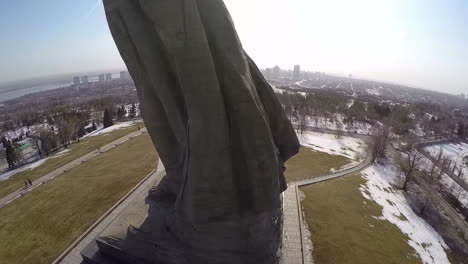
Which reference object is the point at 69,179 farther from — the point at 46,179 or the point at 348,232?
the point at 348,232

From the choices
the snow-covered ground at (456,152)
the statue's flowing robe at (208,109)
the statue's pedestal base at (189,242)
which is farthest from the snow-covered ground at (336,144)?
the statue's flowing robe at (208,109)

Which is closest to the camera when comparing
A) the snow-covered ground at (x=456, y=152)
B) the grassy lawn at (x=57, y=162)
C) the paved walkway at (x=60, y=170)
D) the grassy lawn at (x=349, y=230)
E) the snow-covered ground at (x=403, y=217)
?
the grassy lawn at (x=349, y=230)

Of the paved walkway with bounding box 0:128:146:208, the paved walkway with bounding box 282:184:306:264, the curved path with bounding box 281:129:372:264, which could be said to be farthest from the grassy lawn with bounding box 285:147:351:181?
the paved walkway with bounding box 0:128:146:208

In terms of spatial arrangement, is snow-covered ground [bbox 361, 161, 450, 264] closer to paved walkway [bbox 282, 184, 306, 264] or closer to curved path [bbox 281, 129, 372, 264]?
curved path [bbox 281, 129, 372, 264]

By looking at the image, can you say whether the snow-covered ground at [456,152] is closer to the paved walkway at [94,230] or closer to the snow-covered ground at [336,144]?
the snow-covered ground at [336,144]

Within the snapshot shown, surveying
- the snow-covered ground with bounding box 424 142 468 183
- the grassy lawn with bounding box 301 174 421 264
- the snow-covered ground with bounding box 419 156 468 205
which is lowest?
the snow-covered ground with bounding box 419 156 468 205

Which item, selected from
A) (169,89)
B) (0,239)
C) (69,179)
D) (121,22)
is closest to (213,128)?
(169,89)
